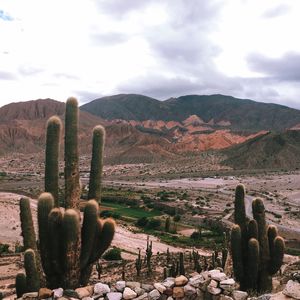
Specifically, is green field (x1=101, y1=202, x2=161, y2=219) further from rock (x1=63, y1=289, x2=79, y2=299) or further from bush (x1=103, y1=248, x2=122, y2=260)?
Result: rock (x1=63, y1=289, x2=79, y2=299)

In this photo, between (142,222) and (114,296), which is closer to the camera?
(114,296)

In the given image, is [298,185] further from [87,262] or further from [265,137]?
[87,262]

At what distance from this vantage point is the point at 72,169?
515 inches

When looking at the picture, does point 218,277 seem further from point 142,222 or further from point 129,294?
point 142,222

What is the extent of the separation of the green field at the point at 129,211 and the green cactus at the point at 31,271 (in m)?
40.5

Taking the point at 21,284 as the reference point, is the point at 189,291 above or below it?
above

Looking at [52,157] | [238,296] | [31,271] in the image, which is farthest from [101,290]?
[52,157]

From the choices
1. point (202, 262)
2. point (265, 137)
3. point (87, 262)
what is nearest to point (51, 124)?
point (87, 262)

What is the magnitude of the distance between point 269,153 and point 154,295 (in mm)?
125009

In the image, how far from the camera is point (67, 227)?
1133 centimetres

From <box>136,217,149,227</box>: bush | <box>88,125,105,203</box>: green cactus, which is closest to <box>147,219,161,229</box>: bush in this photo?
<box>136,217,149,227</box>: bush

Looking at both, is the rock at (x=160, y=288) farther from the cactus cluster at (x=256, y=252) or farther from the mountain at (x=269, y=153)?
the mountain at (x=269, y=153)

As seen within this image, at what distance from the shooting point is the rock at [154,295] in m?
9.53

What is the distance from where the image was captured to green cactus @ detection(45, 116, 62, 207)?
1284cm
